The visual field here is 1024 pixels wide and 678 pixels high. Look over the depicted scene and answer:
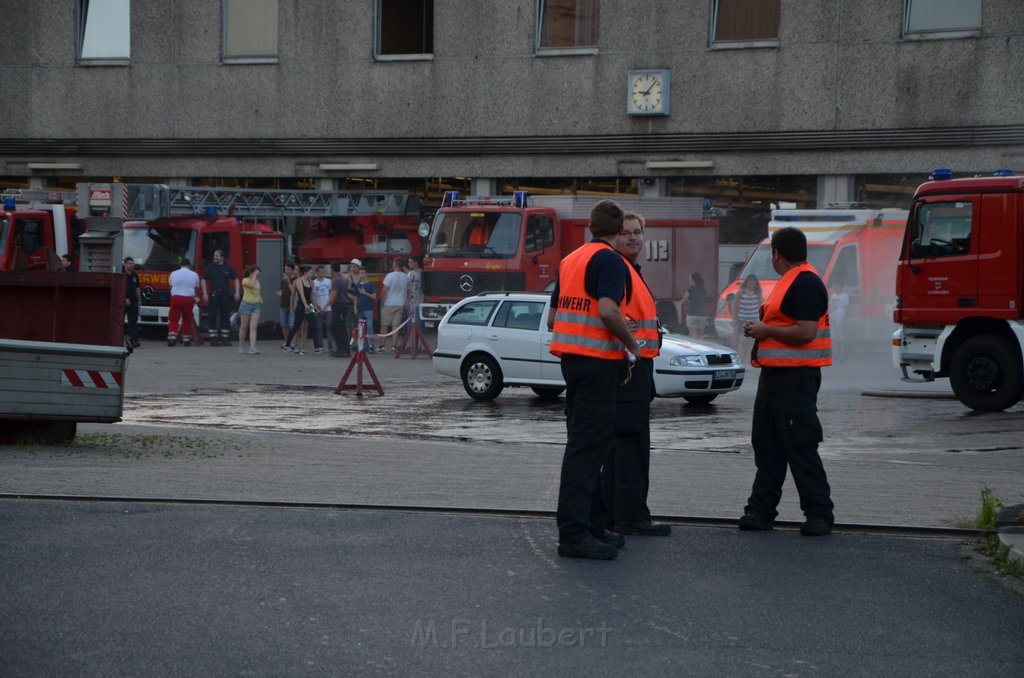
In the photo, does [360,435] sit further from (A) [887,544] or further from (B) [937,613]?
(B) [937,613]

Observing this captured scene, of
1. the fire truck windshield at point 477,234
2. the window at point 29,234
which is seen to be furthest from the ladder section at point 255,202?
the fire truck windshield at point 477,234

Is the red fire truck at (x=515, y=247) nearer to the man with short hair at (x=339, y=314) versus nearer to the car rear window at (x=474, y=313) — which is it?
the man with short hair at (x=339, y=314)

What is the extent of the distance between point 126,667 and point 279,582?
4.70ft

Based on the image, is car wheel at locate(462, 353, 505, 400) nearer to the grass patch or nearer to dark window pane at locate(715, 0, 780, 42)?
the grass patch

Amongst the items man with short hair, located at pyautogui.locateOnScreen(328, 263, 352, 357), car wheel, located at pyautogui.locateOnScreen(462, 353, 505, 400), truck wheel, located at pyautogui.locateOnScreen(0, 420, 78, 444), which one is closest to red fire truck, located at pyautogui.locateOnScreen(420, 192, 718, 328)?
man with short hair, located at pyautogui.locateOnScreen(328, 263, 352, 357)

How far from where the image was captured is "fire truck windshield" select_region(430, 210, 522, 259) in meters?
28.0

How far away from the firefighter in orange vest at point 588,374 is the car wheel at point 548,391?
1087 cm

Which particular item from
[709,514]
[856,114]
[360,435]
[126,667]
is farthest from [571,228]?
[126,667]

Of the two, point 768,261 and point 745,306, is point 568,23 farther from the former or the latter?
point 745,306

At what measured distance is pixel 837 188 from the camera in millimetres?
33812

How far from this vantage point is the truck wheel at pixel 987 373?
16844 millimetres

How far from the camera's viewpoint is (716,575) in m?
7.12

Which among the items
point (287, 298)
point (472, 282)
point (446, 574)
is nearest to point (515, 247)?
point (472, 282)

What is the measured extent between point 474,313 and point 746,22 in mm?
17438
